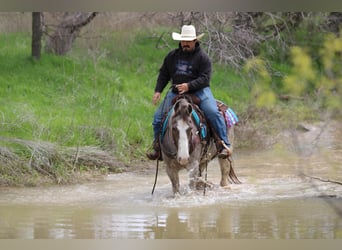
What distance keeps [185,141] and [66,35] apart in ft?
24.1

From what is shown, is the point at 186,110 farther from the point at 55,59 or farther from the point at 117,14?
the point at 117,14

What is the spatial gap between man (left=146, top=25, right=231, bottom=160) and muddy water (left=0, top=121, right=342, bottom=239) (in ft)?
2.07

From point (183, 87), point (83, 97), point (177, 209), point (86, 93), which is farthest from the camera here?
point (86, 93)

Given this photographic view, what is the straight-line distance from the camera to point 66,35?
47.7ft

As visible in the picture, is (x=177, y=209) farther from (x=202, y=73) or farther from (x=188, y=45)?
(x=188, y=45)

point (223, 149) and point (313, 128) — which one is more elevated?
point (223, 149)

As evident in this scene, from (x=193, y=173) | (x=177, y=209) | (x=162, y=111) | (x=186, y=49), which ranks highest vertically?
(x=186, y=49)

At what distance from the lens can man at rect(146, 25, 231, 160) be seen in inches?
324

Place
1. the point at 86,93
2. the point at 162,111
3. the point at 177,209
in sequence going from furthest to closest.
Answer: the point at 86,93 < the point at 162,111 < the point at 177,209

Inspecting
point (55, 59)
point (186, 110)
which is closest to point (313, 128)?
point (55, 59)

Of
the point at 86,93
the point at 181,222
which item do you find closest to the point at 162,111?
the point at 181,222

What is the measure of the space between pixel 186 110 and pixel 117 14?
8.77 m

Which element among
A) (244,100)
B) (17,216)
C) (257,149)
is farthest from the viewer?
(244,100)

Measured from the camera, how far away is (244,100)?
14.0 metres
